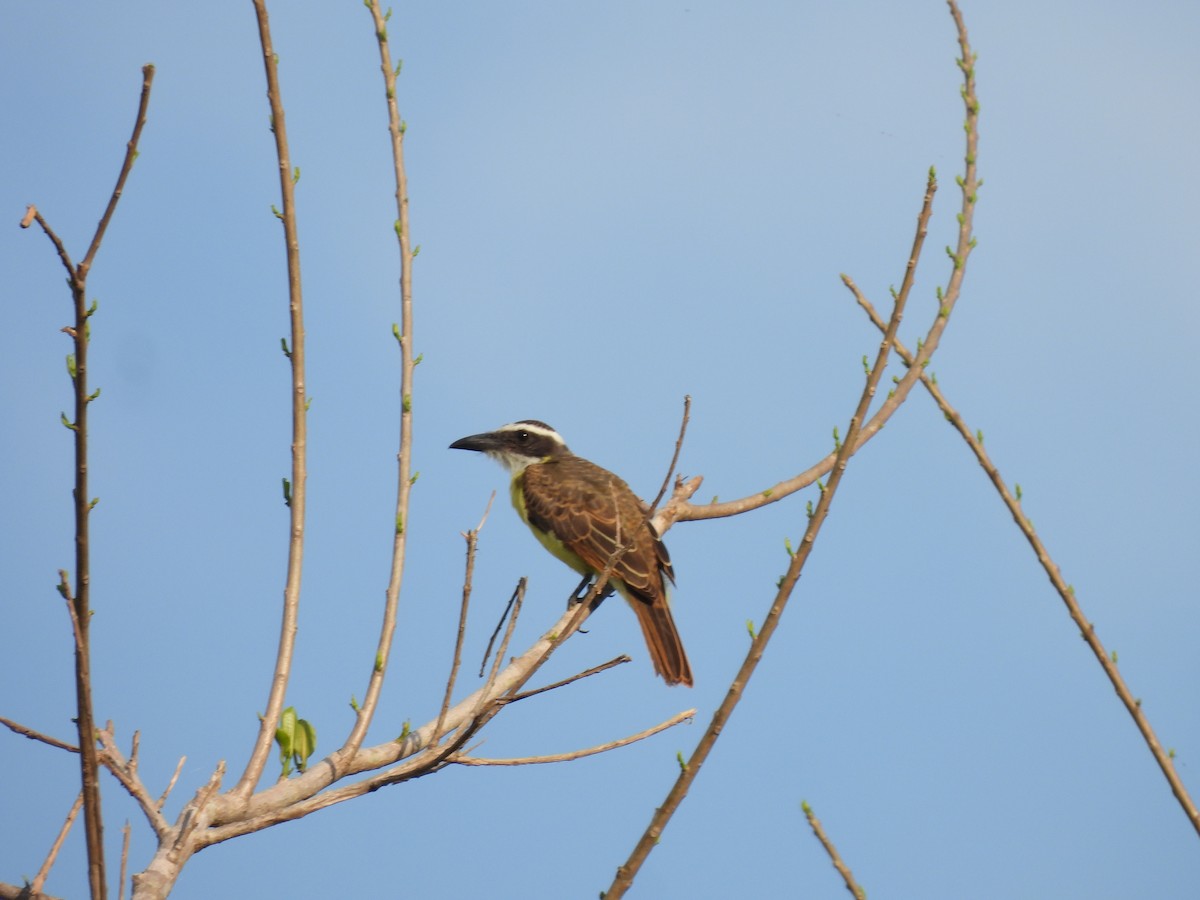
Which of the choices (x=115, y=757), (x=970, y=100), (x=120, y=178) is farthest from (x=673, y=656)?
(x=120, y=178)

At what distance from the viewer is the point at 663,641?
6.95 meters

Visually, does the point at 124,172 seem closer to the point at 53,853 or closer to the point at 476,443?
the point at 53,853

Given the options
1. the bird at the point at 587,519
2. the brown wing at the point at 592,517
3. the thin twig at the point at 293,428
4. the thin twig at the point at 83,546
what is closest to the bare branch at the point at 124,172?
the thin twig at the point at 83,546

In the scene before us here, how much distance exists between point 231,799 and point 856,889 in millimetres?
1666

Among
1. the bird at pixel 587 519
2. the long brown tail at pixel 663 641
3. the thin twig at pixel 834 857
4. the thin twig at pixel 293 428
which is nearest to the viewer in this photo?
the thin twig at pixel 834 857

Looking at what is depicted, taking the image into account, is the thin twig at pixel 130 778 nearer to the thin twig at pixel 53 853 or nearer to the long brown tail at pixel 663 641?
the thin twig at pixel 53 853

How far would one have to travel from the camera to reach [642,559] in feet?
23.2

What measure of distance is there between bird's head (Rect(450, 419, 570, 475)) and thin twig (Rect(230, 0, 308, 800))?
5.41 m

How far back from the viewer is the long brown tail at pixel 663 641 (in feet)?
22.4

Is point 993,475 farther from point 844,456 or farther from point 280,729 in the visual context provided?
point 280,729

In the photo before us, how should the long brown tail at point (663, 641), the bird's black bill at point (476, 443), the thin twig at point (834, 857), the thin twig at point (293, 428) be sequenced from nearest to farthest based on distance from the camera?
the thin twig at point (834, 857), the thin twig at point (293, 428), the long brown tail at point (663, 641), the bird's black bill at point (476, 443)

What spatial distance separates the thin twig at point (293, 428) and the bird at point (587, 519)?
2.57 metres

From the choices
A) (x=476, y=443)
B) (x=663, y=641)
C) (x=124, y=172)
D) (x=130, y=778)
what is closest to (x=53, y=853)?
(x=130, y=778)

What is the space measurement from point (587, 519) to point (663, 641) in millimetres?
1192
